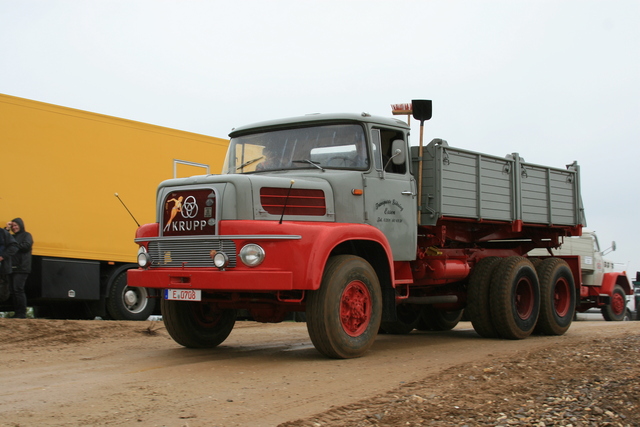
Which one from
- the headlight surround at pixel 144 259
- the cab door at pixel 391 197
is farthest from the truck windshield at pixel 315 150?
the headlight surround at pixel 144 259

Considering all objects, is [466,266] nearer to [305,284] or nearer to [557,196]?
[557,196]

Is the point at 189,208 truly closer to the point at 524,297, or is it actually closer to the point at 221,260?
the point at 221,260

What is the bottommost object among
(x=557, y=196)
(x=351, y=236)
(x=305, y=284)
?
(x=305, y=284)

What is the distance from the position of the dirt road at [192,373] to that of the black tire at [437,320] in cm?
164

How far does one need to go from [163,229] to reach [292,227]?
1.58 m

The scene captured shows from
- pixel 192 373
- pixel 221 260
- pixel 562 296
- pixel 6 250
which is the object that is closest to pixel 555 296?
pixel 562 296

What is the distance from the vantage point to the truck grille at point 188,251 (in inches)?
298

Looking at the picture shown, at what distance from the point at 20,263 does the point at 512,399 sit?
8.70 m

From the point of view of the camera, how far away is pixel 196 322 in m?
9.10

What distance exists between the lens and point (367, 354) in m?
8.57

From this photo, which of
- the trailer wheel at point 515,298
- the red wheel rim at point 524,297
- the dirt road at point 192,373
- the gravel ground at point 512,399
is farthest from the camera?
the red wheel rim at point 524,297

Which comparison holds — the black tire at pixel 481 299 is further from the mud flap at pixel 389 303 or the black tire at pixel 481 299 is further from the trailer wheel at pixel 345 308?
the trailer wheel at pixel 345 308

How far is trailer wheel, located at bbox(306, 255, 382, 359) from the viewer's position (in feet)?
25.1

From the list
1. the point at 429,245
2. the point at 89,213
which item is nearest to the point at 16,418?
the point at 429,245
